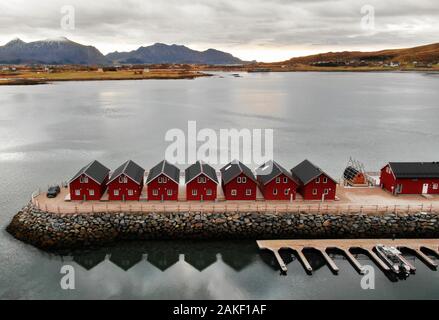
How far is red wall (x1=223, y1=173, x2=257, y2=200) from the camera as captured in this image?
1748 inches

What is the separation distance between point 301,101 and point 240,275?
15031 centimetres

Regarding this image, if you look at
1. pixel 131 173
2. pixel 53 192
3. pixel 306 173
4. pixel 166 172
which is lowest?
pixel 53 192

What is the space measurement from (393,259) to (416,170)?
14.9m

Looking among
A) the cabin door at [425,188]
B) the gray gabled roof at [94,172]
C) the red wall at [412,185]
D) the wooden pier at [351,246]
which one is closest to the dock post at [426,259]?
the wooden pier at [351,246]

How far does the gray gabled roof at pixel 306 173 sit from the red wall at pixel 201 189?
1028cm

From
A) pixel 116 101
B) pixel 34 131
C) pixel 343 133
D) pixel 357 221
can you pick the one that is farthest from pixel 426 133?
pixel 116 101

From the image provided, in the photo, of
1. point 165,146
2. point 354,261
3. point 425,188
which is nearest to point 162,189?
point 354,261

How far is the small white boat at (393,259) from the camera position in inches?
1411

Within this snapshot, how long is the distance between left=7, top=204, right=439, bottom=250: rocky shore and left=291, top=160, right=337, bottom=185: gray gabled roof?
15.2ft

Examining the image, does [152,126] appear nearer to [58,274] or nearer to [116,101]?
[116,101]

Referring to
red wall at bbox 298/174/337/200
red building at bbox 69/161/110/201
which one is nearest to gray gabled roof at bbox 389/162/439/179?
red wall at bbox 298/174/337/200

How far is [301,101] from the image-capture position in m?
178

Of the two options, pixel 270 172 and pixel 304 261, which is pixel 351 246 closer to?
pixel 304 261

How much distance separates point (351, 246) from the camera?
129 ft
